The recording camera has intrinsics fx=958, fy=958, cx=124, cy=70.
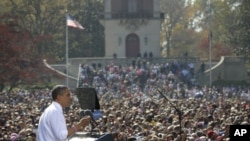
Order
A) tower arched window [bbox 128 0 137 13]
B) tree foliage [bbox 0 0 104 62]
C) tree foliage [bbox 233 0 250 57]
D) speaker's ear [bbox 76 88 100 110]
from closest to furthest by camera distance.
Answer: speaker's ear [bbox 76 88 100 110], tower arched window [bbox 128 0 137 13], tree foliage [bbox 233 0 250 57], tree foliage [bbox 0 0 104 62]

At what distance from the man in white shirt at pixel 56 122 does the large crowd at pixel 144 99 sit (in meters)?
12.4

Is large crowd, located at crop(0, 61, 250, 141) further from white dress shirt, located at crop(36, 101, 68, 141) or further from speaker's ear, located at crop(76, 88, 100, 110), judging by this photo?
white dress shirt, located at crop(36, 101, 68, 141)

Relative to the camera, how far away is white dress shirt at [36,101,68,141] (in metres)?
11.5

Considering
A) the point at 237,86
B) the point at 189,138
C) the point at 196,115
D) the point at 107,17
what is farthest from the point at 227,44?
the point at 189,138

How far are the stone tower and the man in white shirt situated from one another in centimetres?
6753

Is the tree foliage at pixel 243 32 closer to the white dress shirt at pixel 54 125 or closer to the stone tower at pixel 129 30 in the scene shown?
the stone tower at pixel 129 30

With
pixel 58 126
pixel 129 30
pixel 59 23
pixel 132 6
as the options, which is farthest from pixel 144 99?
pixel 59 23

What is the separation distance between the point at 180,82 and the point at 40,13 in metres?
23.2

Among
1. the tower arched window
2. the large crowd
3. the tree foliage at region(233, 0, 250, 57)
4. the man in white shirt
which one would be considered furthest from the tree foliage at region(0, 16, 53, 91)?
the man in white shirt

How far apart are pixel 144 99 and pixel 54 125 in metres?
38.0

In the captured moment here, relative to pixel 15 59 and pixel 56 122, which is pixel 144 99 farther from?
pixel 56 122

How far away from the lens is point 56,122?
1152 cm

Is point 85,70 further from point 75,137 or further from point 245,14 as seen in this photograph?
point 75,137

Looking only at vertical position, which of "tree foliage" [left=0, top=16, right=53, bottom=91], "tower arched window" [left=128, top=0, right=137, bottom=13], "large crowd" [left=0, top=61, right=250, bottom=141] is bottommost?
"large crowd" [left=0, top=61, right=250, bottom=141]
